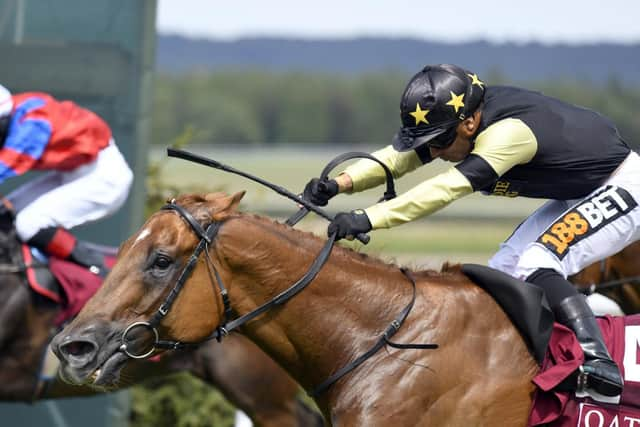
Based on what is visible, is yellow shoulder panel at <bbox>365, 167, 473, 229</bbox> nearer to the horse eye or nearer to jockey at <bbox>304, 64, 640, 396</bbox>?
jockey at <bbox>304, 64, 640, 396</bbox>

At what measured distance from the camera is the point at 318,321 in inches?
138

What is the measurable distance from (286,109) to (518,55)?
8.32 metres

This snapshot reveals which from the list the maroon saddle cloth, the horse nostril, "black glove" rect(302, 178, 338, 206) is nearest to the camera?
the horse nostril

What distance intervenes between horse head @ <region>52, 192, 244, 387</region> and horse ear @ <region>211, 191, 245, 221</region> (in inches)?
0.6

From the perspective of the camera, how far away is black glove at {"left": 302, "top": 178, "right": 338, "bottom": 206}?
12.9 ft

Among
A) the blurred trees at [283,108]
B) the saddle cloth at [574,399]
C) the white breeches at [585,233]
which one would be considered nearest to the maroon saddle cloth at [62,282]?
the white breeches at [585,233]

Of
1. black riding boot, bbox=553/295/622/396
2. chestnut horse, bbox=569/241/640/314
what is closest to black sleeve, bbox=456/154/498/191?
black riding boot, bbox=553/295/622/396

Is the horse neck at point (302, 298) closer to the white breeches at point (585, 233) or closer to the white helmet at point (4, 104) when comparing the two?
the white breeches at point (585, 233)

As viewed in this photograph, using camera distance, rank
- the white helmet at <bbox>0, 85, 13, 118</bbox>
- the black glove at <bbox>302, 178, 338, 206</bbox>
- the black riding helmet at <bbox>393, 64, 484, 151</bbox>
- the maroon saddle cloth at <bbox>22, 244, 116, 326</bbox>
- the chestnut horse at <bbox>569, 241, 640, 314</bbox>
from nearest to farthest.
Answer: the black riding helmet at <bbox>393, 64, 484, 151</bbox>, the black glove at <bbox>302, 178, 338, 206</bbox>, the white helmet at <bbox>0, 85, 13, 118</bbox>, the maroon saddle cloth at <bbox>22, 244, 116, 326</bbox>, the chestnut horse at <bbox>569, 241, 640, 314</bbox>

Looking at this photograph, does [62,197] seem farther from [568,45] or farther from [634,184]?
[568,45]

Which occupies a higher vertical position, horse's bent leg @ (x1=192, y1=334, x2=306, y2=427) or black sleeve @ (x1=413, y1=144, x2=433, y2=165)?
black sleeve @ (x1=413, y1=144, x2=433, y2=165)

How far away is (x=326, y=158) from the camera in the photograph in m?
20.0

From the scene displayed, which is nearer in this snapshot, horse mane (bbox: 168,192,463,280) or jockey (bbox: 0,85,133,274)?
horse mane (bbox: 168,192,463,280)

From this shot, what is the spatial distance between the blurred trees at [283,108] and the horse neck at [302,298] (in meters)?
18.6
